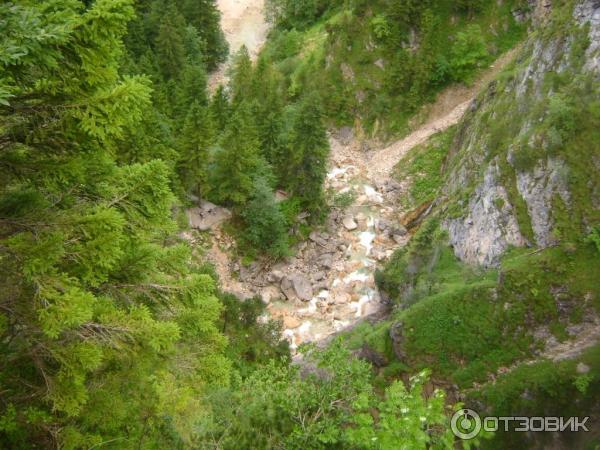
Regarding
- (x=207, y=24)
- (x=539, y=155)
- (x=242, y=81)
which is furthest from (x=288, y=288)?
(x=207, y=24)

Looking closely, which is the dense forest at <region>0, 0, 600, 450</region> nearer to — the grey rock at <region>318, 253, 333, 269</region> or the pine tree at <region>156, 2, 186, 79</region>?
the pine tree at <region>156, 2, 186, 79</region>

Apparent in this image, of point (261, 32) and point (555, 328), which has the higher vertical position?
point (261, 32)

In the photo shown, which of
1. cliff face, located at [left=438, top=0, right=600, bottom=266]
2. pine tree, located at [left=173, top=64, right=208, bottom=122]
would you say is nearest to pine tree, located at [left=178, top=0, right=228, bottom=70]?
pine tree, located at [left=173, top=64, right=208, bottom=122]

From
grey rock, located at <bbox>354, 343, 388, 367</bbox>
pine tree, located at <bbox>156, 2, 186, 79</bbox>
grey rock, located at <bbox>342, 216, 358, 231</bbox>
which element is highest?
pine tree, located at <bbox>156, 2, 186, 79</bbox>

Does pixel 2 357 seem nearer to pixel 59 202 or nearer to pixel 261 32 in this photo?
pixel 59 202

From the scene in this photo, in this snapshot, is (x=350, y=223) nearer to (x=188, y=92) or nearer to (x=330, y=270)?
(x=330, y=270)

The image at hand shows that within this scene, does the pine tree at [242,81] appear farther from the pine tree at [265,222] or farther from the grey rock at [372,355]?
the grey rock at [372,355]

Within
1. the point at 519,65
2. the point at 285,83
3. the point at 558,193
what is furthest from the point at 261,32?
the point at 558,193
